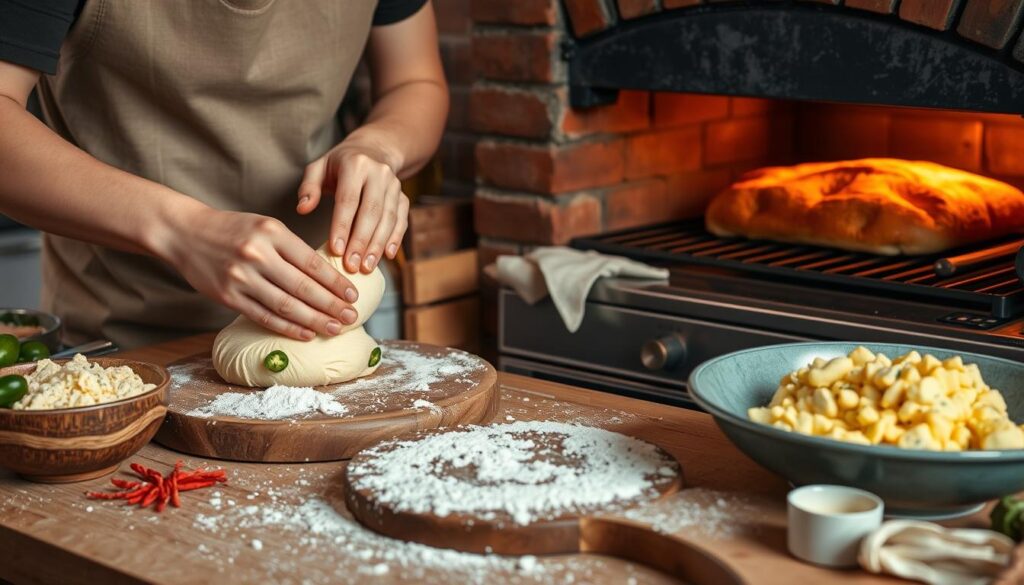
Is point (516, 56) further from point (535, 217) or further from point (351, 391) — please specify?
point (351, 391)

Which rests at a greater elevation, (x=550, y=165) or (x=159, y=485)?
(x=550, y=165)

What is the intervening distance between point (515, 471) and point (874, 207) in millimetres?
1005

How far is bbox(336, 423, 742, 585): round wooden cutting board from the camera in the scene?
971 mm

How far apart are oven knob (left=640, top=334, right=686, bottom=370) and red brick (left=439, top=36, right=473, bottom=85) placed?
848mm

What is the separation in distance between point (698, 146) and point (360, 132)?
885mm

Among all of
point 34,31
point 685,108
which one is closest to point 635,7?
point 685,108

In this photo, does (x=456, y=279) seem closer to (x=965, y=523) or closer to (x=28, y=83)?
(x=28, y=83)

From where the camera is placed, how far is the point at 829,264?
187 centimetres

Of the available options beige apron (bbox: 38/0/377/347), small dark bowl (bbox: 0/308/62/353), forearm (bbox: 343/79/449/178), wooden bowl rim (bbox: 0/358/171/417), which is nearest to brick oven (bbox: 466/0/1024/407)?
forearm (bbox: 343/79/449/178)

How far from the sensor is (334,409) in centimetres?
126

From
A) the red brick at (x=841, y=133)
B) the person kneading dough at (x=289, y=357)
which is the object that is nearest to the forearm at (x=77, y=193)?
the person kneading dough at (x=289, y=357)

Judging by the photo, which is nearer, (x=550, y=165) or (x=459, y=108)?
(x=550, y=165)

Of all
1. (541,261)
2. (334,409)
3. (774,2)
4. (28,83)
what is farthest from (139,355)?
(774,2)

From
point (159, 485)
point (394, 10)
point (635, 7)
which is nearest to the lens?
point (159, 485)
